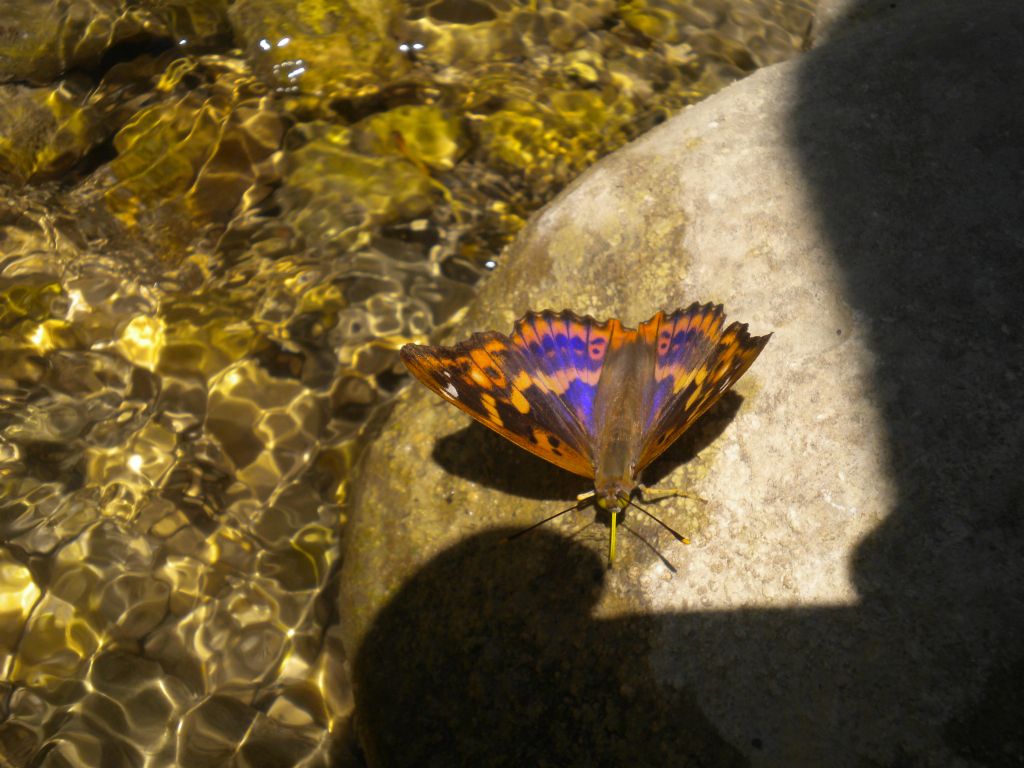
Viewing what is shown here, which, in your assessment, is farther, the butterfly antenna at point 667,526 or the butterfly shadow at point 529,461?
the butterfly shadow at point 529,461

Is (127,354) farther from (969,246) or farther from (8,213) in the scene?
(969,246)

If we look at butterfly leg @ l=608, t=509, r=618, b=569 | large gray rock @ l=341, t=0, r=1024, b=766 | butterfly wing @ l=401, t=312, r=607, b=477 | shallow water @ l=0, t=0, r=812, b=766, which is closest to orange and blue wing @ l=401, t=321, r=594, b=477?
butterfly wing @ l=401, t=312, r=607, b=477

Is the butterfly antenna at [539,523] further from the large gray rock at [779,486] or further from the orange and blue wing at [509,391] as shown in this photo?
the orange and blue wing at [509,391]

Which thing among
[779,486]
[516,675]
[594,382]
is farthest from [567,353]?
[516,675]

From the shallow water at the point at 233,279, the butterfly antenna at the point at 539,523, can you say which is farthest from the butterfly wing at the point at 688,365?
the shallow water at the point at 233,279

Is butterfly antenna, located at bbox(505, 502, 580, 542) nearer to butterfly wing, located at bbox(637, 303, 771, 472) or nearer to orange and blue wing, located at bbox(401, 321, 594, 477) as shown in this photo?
orange and blue wing, located at bbox(401, 321, 594, 477)

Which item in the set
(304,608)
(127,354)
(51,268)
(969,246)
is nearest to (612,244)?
(969,246)

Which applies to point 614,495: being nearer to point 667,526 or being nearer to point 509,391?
point 667,526
